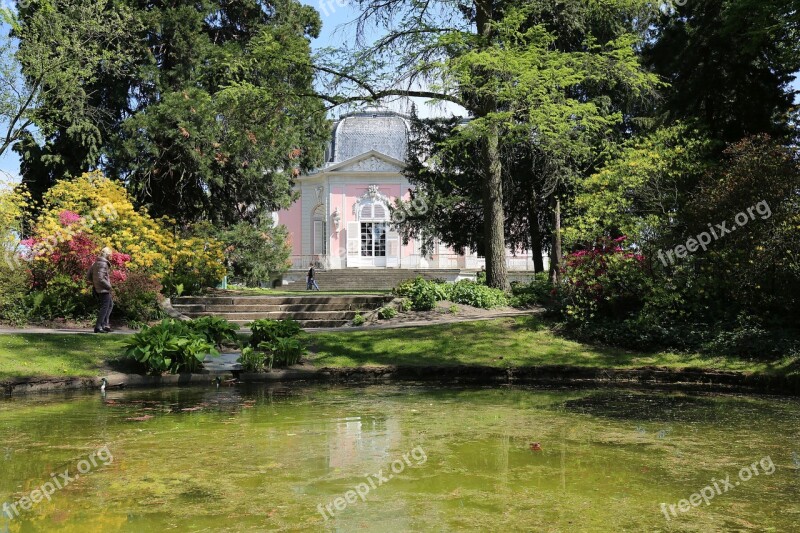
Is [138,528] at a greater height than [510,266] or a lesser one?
lesser

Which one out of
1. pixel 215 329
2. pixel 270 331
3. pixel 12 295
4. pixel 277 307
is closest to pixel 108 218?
pixel 12 295

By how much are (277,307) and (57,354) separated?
23.9 ft

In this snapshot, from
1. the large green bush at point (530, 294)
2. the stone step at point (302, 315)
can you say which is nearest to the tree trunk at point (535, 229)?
the large green bush at point (530, 294)

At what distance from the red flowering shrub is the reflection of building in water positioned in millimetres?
7241

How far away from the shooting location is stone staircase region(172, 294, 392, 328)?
17672mm

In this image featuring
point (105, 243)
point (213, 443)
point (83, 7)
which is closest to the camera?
point (213, 443)

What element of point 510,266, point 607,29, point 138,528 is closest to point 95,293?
point 138,528

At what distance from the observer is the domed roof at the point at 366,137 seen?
46375 mm

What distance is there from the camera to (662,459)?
588 cm

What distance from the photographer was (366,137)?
154 feet

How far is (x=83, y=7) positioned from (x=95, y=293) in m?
8.99

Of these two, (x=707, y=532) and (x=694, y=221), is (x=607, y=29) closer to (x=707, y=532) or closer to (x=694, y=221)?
(x=694, y=221)

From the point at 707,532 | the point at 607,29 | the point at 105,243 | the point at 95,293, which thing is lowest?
the point at 707,532

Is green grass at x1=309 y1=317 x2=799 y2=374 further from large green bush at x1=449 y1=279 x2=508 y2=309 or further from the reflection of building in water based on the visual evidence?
the reflection of building in water
